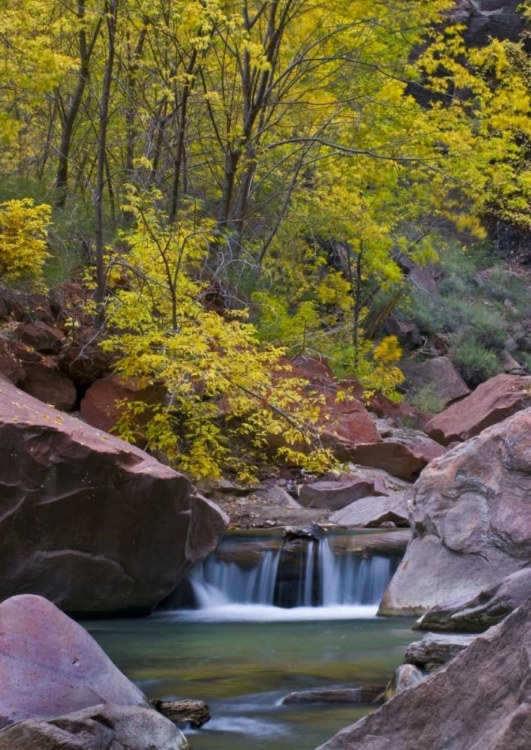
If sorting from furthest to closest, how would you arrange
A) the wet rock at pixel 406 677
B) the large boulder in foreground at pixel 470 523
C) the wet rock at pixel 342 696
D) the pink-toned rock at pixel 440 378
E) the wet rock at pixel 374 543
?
the pink-toned rock at pixel 440 378
the wet rock at pixel 374 543
the large boulder in foreground at pixel 470 523
the wet rock at pixel 342 696
the wet rock at pixel 406 677

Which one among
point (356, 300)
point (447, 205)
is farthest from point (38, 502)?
point (447, 205)

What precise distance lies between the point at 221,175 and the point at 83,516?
9.97 meters

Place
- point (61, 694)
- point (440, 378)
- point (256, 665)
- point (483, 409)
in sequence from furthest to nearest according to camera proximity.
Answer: point (440, 378) → point (483, 409) → point (256, 665) → point (61, 694)

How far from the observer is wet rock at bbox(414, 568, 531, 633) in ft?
22.6

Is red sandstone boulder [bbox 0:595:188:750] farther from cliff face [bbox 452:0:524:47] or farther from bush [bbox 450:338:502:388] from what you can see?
cliff face [bbox 452:0:524:47]

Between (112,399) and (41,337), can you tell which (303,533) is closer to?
(112,399)

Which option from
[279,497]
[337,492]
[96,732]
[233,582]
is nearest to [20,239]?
[233,582]

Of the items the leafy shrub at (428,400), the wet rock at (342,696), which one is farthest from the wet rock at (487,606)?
the leafy shrub at (428,400)

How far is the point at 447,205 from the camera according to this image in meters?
21.3

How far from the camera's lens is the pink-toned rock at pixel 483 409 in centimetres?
1509

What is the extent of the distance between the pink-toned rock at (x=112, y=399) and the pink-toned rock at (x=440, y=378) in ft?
35.4

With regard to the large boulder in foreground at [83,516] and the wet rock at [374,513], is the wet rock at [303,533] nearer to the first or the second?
the wet rock at [374,513]

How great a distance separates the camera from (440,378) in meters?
22.8

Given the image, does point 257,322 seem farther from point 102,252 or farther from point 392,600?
point 392,600
